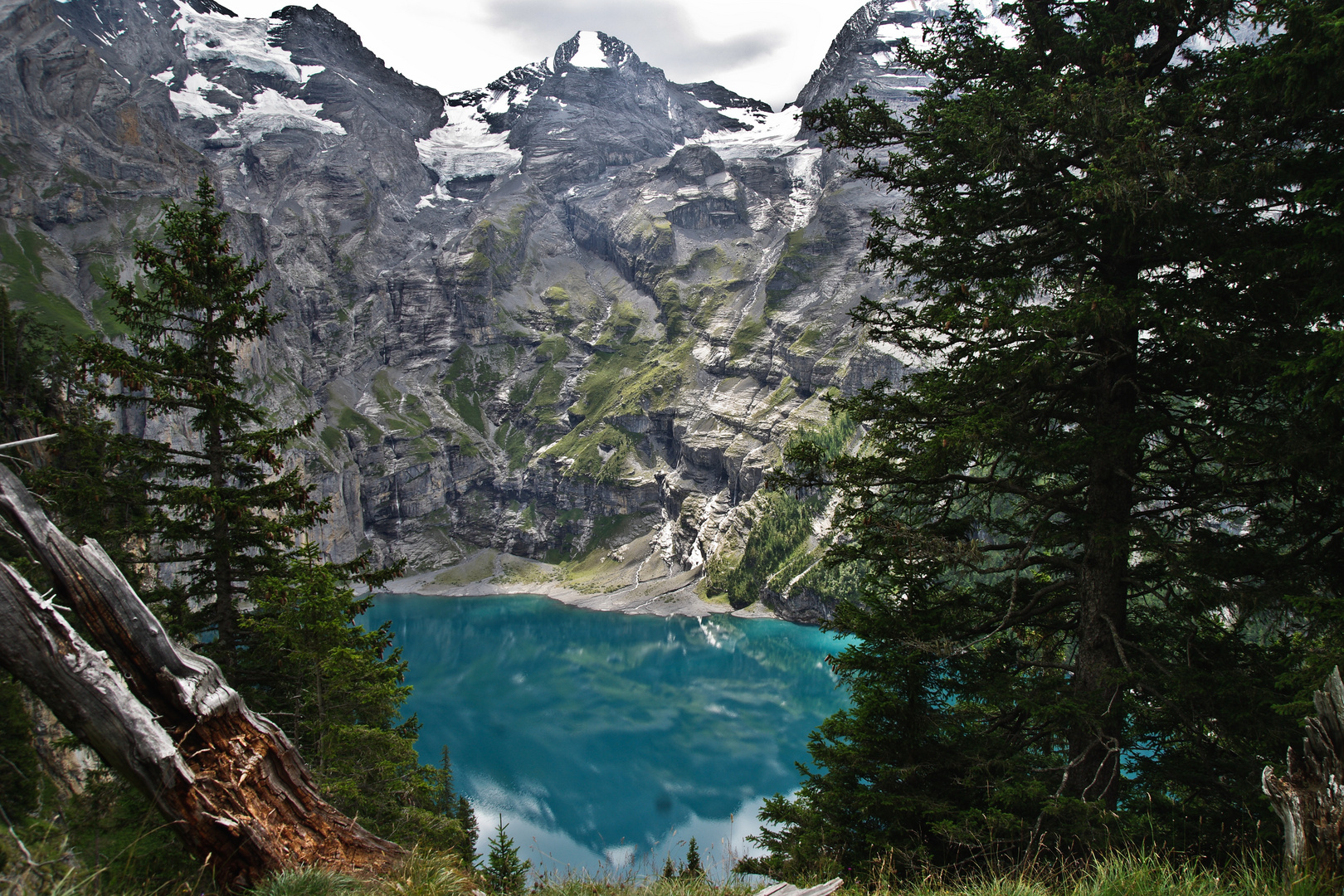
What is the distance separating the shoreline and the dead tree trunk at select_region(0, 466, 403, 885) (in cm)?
13074

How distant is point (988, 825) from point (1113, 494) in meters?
3.94

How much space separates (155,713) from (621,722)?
78.2m

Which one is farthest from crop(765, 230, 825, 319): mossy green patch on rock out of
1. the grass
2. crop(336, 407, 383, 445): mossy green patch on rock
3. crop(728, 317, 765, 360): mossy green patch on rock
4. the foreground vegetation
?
the foreground vegetation

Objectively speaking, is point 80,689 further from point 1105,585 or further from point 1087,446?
point 1105,585

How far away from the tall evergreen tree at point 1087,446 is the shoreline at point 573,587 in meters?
126

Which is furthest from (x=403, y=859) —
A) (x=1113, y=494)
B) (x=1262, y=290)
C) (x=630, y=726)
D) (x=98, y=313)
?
(x=98, y=313)

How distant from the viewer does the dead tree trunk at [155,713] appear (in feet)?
11.1

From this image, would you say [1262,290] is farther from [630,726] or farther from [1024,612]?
[630,726]

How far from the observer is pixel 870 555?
7449 mm

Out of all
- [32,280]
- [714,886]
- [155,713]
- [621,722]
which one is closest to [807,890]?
[714,886]

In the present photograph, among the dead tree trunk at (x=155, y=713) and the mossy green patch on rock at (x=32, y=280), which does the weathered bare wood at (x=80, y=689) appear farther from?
the mossy green patch on rock at (x=32, y=280)

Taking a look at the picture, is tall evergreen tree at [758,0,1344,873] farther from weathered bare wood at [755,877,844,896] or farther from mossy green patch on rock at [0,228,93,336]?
mossy green patch on rock at [0,228,93,336]

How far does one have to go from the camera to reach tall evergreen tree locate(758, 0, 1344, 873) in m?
5.89

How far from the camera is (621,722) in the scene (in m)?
75.4
